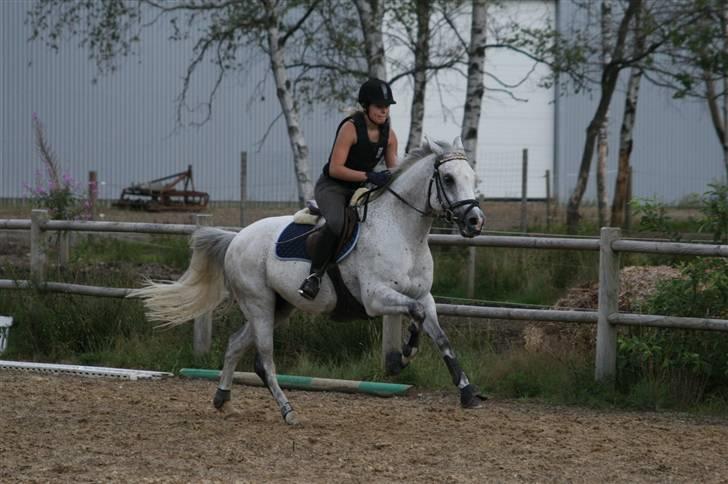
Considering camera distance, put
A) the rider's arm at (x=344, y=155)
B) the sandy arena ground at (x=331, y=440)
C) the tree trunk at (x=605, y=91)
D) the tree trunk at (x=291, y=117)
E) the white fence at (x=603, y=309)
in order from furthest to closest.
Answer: the tree trunk at (x=605, y=91)
the tree trunk at (x=291, y=117)
the white fence at (x=603, y=309)
the rider's arm at (x=344, y=155)
the sandy arena ground at (x=331, y=440)

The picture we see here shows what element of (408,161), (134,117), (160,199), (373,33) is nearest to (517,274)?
(373,33)

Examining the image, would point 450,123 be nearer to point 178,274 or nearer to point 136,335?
point 178,274

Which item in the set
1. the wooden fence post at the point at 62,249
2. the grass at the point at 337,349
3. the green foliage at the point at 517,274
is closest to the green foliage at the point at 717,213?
the grass at the point at 337,349

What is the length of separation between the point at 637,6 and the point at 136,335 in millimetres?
10863

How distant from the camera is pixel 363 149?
7531mm

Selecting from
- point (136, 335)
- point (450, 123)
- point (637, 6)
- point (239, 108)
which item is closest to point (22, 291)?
point (136, 335)

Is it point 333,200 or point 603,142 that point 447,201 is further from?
point 603,142

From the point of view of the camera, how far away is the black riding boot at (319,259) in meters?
Answer: 7.38

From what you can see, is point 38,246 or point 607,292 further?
point 38,246

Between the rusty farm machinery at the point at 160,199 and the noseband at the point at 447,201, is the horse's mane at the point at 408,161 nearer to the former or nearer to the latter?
the noseband at the point at 447,201

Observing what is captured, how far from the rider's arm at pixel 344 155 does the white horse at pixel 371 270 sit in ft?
0.64

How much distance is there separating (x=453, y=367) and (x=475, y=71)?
33.5 ft

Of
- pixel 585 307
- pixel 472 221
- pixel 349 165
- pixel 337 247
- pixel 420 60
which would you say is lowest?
pixel 585 307

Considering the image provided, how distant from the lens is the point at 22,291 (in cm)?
1098
